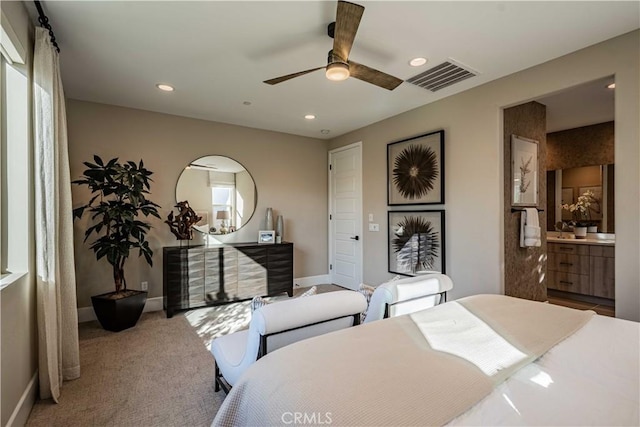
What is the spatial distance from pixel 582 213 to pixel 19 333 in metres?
6.31

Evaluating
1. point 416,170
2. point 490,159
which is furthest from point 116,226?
point 490,159

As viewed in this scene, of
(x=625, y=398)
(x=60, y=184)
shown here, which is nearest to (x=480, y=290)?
(x=625, y=398)

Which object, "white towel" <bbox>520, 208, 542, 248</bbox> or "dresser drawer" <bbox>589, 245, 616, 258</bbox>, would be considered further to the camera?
"dresser drawer" <bbox>589, 245, 616, 258</bbox>

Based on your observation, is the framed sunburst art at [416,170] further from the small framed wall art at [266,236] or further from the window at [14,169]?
the window at [14,169]

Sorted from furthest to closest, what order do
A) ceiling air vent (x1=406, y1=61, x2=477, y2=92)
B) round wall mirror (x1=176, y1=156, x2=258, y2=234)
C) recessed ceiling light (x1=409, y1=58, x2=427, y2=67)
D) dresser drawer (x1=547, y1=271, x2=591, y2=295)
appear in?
1. round wall mirror (x1=176, y1=156, x2=258, y2=234)
2. dresser drawer (x1=547, y1=271, x2=591, y2=295)
3. ceiling air vent (x1=406, y1=61, x2=477, y2=92)
4. recessed ceiling light (x1=409, y1=58, x2=427, y2=67)

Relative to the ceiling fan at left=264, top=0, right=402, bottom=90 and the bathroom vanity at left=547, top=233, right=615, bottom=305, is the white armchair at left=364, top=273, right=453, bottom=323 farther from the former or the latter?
the bathroom vanity at left=547, top=233, right=615, bottom=305

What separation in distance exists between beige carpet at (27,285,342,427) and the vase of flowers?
4.79 m

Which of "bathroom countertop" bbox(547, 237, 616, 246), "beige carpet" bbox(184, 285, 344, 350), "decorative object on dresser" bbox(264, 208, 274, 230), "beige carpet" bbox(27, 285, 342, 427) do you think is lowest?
"beige carpet" bbox(184, 285, 344, 350)

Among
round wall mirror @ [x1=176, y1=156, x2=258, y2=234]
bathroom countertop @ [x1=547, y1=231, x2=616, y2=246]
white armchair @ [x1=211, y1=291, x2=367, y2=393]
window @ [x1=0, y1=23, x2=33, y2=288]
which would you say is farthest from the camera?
round wall mirror @ [x1=176, y1=156, x2=258, y2=234]

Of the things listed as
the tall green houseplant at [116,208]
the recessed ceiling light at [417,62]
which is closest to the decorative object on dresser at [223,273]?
the tall green houseplant at [116,208]

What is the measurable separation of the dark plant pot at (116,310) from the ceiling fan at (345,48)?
2.75 metres

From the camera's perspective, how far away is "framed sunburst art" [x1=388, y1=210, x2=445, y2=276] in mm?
3723

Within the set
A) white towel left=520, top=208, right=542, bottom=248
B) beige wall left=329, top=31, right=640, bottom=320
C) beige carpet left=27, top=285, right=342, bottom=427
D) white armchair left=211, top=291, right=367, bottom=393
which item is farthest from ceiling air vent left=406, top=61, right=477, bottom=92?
beige carpet left=27, top=285, right=342, bottom=427

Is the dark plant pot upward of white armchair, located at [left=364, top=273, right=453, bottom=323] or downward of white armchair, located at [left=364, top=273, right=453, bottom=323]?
downward
